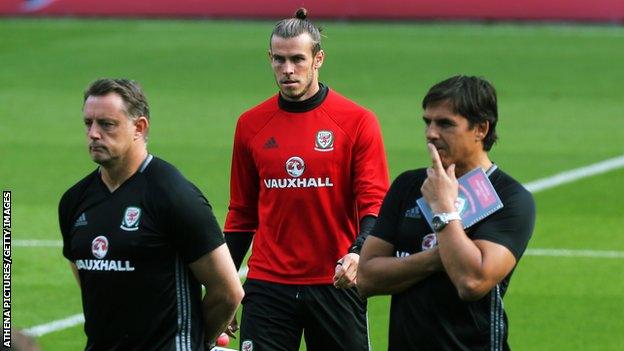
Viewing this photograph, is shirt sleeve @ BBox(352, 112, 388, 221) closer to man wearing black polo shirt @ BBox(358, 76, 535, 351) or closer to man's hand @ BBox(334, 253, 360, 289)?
man's hand @ BBox(334, 253, 360, 289)

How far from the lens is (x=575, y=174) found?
18.5 m

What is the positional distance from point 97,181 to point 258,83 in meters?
18.3

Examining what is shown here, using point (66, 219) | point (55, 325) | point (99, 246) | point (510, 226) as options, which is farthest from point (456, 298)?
point (55, 325)

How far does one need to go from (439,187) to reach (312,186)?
8.01ft

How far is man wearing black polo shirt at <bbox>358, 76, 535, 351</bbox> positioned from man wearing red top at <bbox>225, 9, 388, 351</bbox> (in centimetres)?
201

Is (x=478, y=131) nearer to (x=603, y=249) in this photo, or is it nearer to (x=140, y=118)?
(x=140, y=118)

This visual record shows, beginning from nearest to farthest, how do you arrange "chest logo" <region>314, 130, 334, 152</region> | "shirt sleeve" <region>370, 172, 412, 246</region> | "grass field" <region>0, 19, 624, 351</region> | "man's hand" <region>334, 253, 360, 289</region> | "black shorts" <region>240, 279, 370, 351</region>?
"shirt sleeve" <region>370, 172, 412, 246</region> → "man's hand" <region>334, 253, 360, 289</region> → "black shorts" <region>240, 279, 370, 351</region> → "chest logo" <region>314, 130, 334, 152</region> → "grass field" <region>0, 19, 624, 351</region>

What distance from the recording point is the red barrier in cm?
3288

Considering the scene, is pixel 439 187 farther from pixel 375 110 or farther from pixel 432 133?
pixel 375 110

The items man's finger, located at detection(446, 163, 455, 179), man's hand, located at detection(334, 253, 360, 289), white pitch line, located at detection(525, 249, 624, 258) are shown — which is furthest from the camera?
white pitch line, located at detection(525, 249, 624, 258)

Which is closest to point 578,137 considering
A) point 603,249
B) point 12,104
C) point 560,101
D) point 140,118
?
point 560,101

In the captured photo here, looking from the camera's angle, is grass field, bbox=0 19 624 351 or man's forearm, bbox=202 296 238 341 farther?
grass field, bbox=0 19 624 351

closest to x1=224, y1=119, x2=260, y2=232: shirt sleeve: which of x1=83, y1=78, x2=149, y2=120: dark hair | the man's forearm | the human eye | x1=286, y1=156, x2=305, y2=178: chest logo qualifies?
x1=286, y1=156, x2=305, y2=178: chest logo

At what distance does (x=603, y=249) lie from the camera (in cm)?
1487
